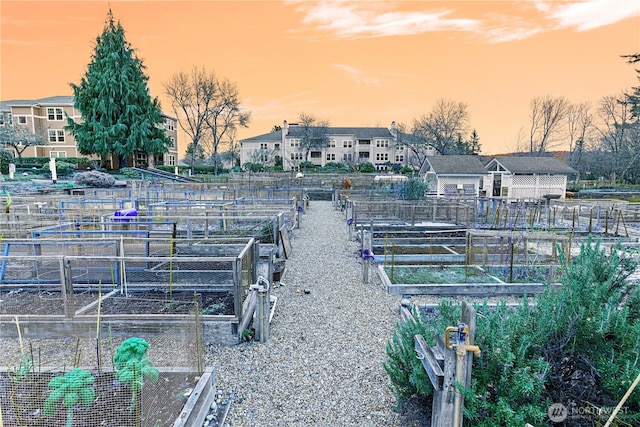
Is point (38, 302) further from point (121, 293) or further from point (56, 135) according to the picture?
point (56, 135)

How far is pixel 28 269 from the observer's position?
7.55 meters

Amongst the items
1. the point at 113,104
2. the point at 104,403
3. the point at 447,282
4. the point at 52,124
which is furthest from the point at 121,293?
A: the point at 52,124

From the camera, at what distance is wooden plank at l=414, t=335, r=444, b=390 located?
3.16 m

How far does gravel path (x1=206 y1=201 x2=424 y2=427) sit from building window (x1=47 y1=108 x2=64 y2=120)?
54.2 meters

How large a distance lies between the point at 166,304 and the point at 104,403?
293 cm

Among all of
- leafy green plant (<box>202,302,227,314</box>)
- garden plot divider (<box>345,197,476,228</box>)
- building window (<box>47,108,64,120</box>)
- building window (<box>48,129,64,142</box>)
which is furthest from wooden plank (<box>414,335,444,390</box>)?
building window (<box>47,108,64,120</box>)

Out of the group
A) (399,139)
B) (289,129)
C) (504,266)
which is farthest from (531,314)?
(289,129)

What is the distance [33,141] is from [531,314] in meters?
45.9

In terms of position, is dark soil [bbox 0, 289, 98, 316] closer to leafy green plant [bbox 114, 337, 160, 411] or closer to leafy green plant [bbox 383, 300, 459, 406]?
leafy green plant [bbox 114, 337, 160, 411]

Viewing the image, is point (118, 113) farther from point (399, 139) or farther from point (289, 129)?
point (399, 139)

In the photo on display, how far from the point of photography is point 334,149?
6644 centimetres

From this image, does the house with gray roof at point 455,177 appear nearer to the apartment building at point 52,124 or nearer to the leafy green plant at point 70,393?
the leafy green plant at point 70,393

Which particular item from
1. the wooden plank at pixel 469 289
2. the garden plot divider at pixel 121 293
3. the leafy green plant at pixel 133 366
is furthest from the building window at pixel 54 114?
the leafy green plant at pixel 133 366

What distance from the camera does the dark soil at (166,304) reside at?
6.27 metres
